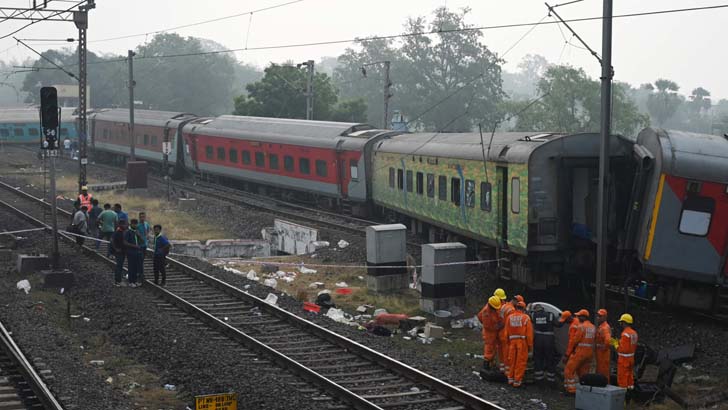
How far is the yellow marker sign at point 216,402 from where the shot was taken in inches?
420

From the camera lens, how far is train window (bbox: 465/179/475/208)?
832 inches

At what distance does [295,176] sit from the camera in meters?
36.2

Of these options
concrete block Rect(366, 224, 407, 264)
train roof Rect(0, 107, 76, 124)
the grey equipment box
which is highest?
train roof Rect(0, 107, 76, 124)

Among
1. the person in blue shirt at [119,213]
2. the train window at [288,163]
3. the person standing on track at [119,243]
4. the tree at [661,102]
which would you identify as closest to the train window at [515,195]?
the person standing on track at [119,243]

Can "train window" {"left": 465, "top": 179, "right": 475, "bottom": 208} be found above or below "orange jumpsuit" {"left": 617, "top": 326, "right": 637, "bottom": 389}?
above

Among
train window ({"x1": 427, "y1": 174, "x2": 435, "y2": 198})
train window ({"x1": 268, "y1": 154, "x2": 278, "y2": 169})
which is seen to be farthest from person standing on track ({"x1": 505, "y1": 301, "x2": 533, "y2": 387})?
train window ({"x1": 268, "y1": 154, "x2": 278, "y2": 169})

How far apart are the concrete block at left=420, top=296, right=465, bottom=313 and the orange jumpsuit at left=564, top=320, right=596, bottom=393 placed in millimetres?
5106

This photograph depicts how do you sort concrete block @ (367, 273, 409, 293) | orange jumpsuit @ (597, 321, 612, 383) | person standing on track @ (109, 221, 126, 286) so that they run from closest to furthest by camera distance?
orange jumpsuit @ (597, 321, 612, 383) → person standing on track @ (109, 221, 126, 286) → concrete block @ (367, 273, 409, 293)

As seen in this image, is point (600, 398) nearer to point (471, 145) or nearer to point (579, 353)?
point (579, 353)

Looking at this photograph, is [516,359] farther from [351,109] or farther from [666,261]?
[351,109]

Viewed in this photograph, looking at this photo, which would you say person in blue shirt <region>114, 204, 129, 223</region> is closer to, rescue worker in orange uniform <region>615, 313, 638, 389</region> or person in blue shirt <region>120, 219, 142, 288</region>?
person in blue shirt <region>120, 219, 142, 288</region>

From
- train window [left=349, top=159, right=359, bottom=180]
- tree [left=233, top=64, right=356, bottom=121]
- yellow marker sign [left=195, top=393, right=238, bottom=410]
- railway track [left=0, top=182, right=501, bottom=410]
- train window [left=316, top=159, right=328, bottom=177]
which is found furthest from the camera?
tree [left=233, top=64, right=356, bottom=121]

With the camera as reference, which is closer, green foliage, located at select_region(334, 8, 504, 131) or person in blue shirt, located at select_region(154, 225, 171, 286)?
person in blue shirt, located at select_region(154, 225, 171, 286)

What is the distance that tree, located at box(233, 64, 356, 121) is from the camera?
6450 cm
